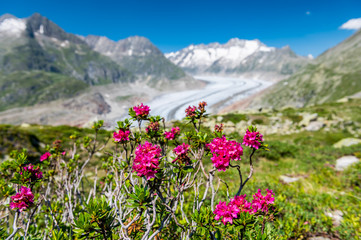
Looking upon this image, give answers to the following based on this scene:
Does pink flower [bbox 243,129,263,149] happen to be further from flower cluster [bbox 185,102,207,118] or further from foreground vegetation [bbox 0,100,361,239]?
flower cluster [bbox 185,102,207,118]

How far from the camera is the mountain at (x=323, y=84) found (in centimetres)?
7430

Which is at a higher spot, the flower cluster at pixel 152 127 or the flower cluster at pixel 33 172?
the flower cluster at pixel 152 127

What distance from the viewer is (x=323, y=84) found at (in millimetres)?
86312

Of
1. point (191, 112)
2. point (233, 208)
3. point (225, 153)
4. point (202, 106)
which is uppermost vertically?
point (202, 106)

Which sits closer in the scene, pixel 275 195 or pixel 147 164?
pixel 147 164

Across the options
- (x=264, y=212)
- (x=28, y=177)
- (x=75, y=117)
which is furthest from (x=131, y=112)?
(x=75, y=117)

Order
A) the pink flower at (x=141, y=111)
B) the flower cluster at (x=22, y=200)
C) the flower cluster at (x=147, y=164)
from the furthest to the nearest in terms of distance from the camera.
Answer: the pink flower at (x=141, y=111) < the flower cluster at (x=22, y=200) < the flower cluster at (x=147, y=164)

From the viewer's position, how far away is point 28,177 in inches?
143

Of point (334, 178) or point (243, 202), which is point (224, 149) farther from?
point (334, 178)

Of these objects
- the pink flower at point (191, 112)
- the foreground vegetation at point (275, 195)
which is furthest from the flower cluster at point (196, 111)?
the foreground vegetation at point (275, 195)

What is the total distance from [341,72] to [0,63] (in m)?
275

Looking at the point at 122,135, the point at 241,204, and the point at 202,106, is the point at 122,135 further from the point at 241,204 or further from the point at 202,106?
the point at 241,204

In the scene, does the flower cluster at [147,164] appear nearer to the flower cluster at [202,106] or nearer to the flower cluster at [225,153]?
the flower cluster at [225,153]

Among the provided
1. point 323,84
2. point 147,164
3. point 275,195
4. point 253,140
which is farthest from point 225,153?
point 323,84
